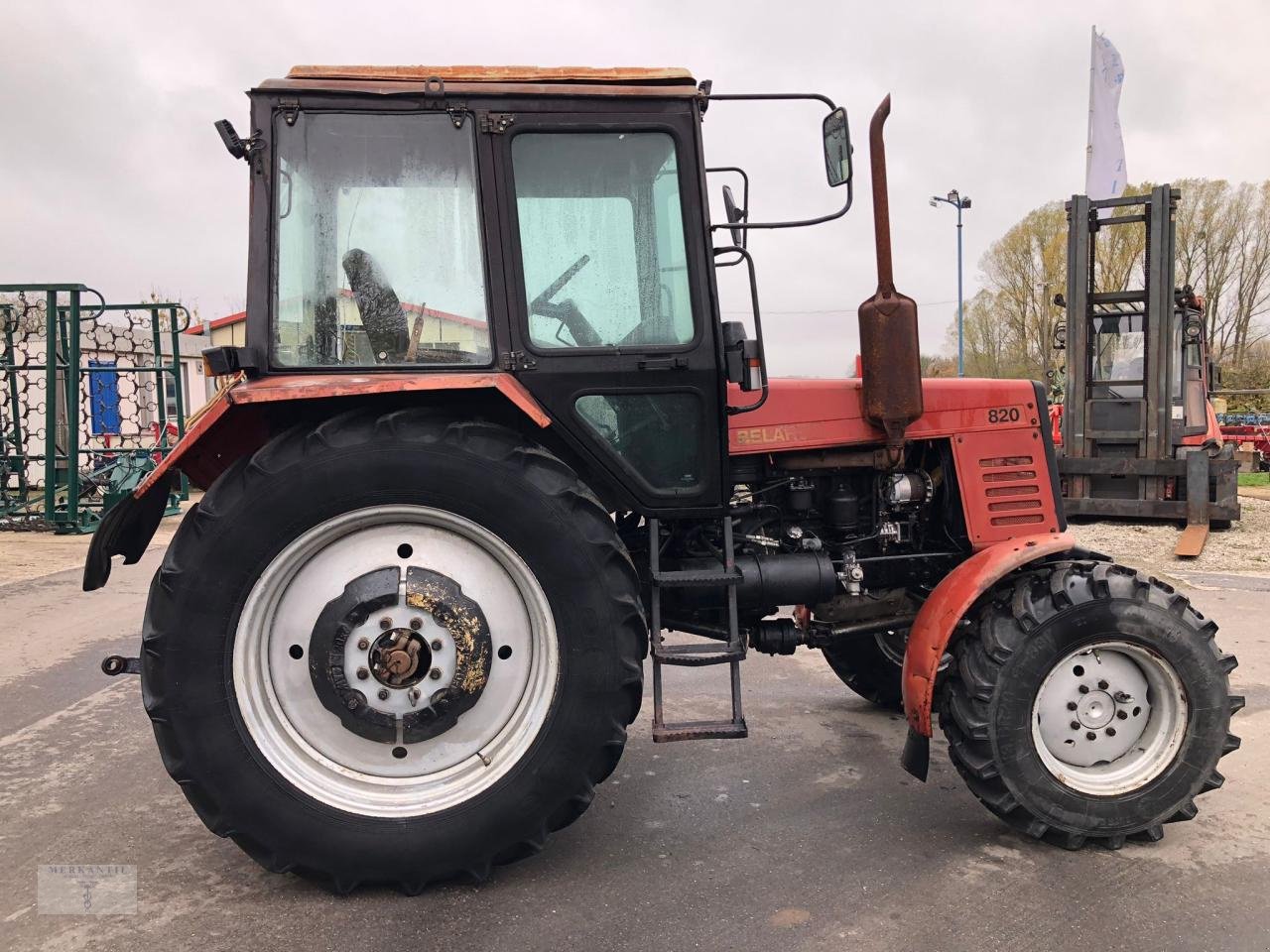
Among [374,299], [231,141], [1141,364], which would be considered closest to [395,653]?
[374,299]

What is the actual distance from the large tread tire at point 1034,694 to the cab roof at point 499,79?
6.83 ft

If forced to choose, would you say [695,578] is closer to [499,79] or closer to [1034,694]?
[1034,694]

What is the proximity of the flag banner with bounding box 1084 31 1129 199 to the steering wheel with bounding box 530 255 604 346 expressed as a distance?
35.8ft

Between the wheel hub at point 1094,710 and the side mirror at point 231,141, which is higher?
the side mirror at point 231,141

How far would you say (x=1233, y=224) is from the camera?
30.5m

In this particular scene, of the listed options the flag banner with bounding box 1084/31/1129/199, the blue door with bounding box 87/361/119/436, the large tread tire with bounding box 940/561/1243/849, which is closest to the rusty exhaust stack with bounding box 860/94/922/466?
the large tread tire with bounding box 940/561/1243/849

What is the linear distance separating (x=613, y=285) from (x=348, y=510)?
1107mm

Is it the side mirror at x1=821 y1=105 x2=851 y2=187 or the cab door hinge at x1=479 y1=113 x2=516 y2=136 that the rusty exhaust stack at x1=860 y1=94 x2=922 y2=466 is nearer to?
the side mirror at x1=821 y1=105 x2=851 y2=187

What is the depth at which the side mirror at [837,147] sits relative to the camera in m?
2.89

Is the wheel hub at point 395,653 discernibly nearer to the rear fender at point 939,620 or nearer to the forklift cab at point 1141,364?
the rear fender at point 939,620

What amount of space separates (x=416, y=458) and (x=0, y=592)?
6.75 meters

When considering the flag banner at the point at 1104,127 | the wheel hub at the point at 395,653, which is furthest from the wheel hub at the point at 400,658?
the flag banner at the point at 1104,127

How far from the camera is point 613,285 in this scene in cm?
307

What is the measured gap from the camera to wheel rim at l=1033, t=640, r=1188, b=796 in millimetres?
3146
